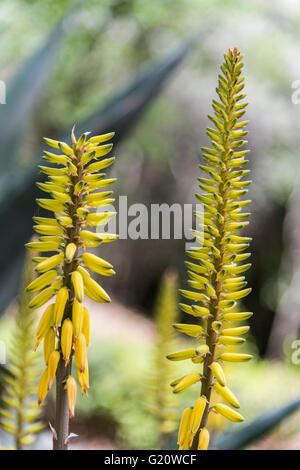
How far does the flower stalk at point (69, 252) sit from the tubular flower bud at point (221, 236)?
6cm

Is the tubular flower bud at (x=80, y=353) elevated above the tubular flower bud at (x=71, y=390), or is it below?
above

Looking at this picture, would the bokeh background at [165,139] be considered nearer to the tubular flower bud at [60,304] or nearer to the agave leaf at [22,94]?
the agave leaf at [22,94]

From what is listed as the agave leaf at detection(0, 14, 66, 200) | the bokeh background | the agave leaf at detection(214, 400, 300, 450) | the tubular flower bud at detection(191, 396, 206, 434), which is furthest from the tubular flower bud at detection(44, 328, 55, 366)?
the bokeh background

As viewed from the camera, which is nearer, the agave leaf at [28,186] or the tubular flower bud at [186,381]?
the tubular flower bud at [186,381]

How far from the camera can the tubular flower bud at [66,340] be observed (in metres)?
0.32

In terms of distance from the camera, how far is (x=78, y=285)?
32cm

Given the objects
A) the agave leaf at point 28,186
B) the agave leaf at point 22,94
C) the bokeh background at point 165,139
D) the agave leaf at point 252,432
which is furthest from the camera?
the bokeh background at point 165,139

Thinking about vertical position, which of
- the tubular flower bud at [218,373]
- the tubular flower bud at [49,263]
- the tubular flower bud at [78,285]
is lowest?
the tubular flower bud at [218,373]

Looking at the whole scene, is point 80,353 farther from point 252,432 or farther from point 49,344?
point 252,432

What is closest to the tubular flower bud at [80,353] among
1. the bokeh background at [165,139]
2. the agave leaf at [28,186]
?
the agave leaf at [28,186]

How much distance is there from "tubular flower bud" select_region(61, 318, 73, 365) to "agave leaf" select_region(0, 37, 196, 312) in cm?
83
